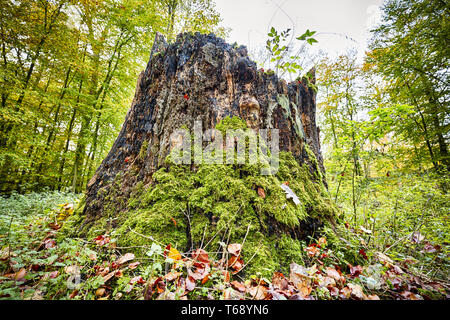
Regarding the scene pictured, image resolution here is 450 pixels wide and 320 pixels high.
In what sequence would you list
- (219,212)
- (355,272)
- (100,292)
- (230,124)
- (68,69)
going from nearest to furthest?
1. (100,292)
2. (355,272)
3. (219,212)
4. (230,124)
5. (68,69)

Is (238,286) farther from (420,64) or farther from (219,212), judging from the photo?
(420,64)

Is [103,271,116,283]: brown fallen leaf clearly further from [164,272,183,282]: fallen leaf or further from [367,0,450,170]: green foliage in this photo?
[367,0,450,170]: green foliage

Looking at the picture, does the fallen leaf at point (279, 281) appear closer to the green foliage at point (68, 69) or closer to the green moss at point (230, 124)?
the green moss at point (230, 124)

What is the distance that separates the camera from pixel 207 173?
6.17 ft

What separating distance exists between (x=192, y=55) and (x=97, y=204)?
2.45 m

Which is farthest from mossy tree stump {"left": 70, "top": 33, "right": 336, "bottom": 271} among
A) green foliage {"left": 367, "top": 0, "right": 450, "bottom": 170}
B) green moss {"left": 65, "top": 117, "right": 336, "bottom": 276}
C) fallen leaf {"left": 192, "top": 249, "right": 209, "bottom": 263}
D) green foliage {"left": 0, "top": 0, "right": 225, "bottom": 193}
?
green foliage {"left": 0, "top": 0, "right": 225, "bottom": 193}

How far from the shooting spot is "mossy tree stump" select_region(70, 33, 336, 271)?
5.16ft

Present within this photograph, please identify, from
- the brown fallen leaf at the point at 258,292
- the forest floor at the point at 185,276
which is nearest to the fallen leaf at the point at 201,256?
the forest floor at the point at 185,276

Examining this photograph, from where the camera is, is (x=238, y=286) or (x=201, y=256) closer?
(x=238, y=286)

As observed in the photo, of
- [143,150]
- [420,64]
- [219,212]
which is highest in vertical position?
[420,64]

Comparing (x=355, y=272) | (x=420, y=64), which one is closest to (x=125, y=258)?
(x=355, y=272)

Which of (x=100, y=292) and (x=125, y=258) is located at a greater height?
(x=125, y=258)

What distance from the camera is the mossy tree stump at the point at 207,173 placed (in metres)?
1.57
